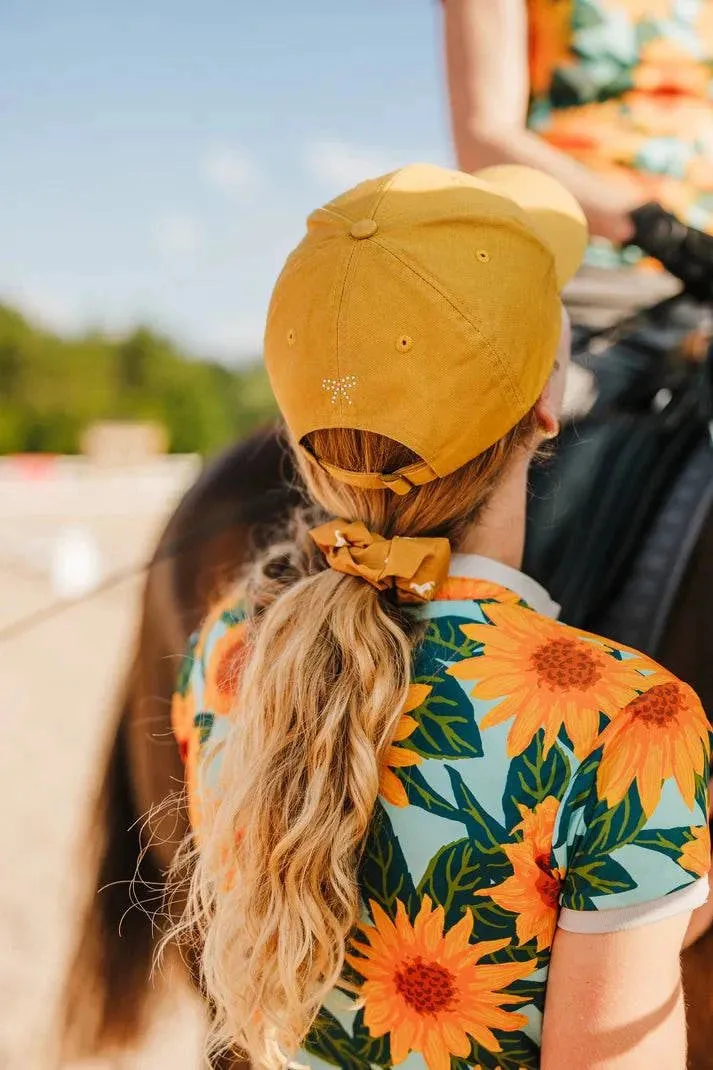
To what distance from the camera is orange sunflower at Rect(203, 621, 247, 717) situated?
98 centimetres

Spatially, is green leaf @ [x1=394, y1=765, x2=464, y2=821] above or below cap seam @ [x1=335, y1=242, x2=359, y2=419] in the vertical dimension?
below

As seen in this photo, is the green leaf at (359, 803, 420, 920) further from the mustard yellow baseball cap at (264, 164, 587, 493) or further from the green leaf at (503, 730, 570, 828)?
the mustard yellow baseball cap at (264, 164, 587, 493)

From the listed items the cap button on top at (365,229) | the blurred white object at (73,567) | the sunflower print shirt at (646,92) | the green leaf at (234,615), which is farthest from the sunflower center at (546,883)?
the blurred white object at (73,567)

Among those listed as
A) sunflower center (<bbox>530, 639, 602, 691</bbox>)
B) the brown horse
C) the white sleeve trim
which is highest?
sunflower center (<bbox>530, 639, 602, 691</bbox>)

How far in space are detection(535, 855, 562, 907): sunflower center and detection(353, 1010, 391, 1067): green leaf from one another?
25cm

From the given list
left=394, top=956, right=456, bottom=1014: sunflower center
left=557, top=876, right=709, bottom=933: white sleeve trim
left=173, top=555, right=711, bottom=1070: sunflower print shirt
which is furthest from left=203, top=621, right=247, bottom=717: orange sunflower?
left=557, top=876, right=709, bottom=933: white sleeve trim

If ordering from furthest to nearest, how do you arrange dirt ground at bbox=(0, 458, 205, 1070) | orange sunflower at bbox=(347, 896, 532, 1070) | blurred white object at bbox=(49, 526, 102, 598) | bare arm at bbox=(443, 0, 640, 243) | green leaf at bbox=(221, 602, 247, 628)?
blurred white object at bbox=(49, 526, 102, 598) < dirt ground at bbox=(0, 458, 205, 1070) < bare arm at bbox=(443, 0, 640, 243) < green leaf at bbox=(221, 602, 247, 628) < orange sunflower at bbox=(347, 896, 532, 1070)

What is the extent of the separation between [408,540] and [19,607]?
6061 mm

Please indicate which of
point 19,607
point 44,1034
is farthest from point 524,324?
point 19,607

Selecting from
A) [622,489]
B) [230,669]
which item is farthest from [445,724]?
[622,489]

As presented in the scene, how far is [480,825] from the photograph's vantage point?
2.57 ft

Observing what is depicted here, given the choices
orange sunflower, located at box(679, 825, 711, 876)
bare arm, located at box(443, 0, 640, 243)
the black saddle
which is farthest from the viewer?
bare arm, located at box(443, 0, 640, 243)

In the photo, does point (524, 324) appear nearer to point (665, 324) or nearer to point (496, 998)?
point (496, 998)

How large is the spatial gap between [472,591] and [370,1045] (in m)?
0.46
